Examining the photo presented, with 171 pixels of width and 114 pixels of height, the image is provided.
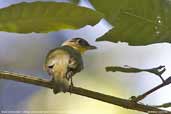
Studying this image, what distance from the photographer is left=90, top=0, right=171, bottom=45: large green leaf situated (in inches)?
14.4

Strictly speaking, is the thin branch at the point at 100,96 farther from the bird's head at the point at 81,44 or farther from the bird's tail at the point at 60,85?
the bird's head at the point at 81,44

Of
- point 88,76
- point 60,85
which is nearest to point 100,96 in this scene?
point 60,85

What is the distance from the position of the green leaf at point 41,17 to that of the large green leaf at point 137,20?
0.02 metres

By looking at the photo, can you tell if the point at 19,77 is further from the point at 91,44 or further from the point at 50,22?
the point at 91,44

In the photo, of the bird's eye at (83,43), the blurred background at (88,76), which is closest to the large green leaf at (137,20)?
the blurred background at (88,76)

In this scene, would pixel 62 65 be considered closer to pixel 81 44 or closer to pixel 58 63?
pixel 58 63

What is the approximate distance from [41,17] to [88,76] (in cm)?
13

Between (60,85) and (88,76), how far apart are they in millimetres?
127

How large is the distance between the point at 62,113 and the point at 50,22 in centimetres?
9

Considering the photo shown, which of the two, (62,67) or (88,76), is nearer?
(62,67)

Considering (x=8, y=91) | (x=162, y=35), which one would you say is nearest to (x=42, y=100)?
(x=8, y=91)

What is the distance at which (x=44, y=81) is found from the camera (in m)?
0.33

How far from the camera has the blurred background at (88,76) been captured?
1.36 feet

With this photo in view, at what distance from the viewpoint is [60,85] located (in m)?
0.34
